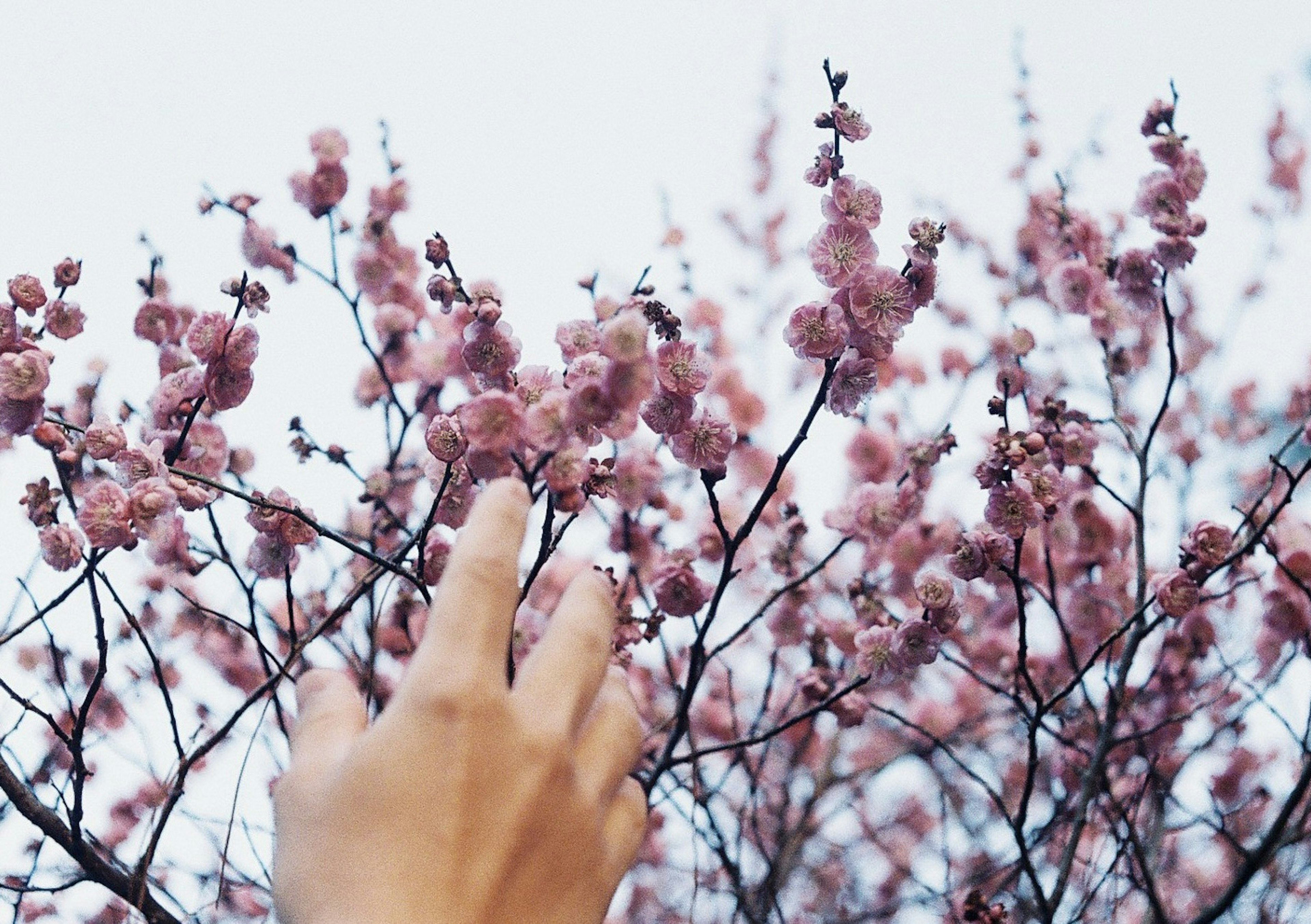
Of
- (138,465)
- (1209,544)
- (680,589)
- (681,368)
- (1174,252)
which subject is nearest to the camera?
(681,368)

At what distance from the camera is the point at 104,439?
1766 mm

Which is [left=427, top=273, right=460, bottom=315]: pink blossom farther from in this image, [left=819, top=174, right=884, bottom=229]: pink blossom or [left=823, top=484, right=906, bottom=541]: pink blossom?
[left=823, top=484, right=906, bottom=541]: pink blossom

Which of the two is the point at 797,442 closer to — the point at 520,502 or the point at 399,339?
the point at 520,502

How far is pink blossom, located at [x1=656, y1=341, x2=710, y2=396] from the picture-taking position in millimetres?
1658

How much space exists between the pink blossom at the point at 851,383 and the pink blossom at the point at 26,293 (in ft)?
4.63

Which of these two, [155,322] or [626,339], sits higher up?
[155,322]

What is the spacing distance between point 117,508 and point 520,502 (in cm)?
91

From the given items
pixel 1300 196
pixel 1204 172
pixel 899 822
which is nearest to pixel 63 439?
pixel 1204 172

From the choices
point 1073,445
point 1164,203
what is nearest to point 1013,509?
point 1073,445

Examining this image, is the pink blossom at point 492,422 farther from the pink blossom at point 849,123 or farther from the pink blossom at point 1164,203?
the pink blossom at point 1164,203

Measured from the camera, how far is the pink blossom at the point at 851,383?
68.9 inches

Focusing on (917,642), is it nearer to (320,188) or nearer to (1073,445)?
(1073,445)

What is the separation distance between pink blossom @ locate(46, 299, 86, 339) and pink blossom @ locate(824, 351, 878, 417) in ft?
4.75

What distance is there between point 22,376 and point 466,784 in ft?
4.00
